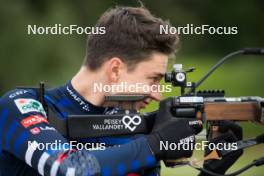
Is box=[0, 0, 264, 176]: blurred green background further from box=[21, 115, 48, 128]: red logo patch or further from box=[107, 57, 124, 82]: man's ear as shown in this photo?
box=[21, 115, 48, 128]: red logo patch

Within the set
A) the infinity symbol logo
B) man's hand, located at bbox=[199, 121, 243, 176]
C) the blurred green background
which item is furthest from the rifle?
the blurred green background

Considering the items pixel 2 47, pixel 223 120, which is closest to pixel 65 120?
pixel 223 120

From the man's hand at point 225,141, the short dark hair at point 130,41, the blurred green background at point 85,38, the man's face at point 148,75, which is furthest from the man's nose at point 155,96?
the blurred green background at point 85,38

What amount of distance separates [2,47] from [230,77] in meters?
2.78

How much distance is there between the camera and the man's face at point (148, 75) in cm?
239

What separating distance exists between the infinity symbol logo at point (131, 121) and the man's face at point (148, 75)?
4.7 inches

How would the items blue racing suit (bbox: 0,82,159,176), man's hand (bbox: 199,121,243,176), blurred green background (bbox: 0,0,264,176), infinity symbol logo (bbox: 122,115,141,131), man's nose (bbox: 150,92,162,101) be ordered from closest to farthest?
1. blue racing suit (bbox: 0,82,159,176)
2. infinity symbol logo (bbox: 122,115,141,131)
3. man's nose (bbox: 150,92,162,101)
4. man's hand (bbox: 199,121,243,176)
5. blurred green background (bbox: 0,0,264,176)

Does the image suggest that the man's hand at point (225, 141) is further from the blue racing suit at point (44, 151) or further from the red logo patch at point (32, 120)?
the red logo patch at point (32, 120)

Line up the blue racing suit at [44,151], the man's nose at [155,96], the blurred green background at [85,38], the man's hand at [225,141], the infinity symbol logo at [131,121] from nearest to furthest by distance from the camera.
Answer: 1. the blue racing suit at [44,151]
2. the infinity symbol logo at [131,121]
3. the man's nose at [155,96]
4. the man's hand at [225,141]
5. the blurred green background at [85,38]

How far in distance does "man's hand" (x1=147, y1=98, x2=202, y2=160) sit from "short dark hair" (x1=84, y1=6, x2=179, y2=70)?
22 cm

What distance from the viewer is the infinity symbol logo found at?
2.27 meters

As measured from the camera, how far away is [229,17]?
378 inches

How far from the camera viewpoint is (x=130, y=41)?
7.99 ft

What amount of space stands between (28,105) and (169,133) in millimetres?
441
